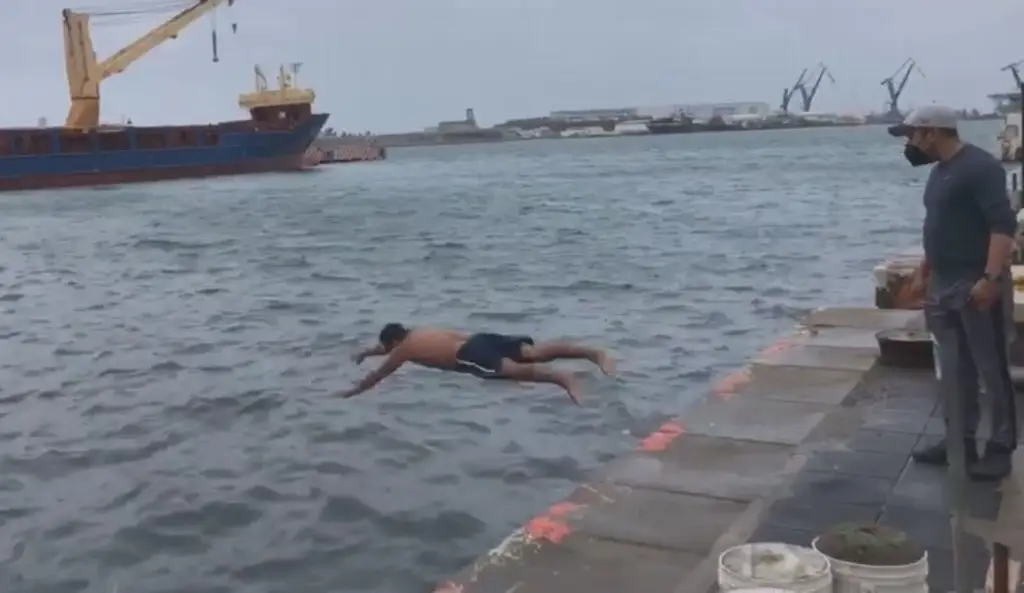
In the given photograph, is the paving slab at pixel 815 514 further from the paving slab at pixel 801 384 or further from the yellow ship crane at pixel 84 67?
the yellow ship crane at pixel 84 67

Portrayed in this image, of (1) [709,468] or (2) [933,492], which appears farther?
(1) [709,468]

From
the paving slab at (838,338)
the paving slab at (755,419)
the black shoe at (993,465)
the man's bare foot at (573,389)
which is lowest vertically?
the man's bare foot at (573,389)

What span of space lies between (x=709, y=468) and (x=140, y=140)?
56276mm

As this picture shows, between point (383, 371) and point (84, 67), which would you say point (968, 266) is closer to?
point (383, 371)

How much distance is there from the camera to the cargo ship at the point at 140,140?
175 ft

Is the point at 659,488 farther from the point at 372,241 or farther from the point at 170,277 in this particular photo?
the point at 372,241

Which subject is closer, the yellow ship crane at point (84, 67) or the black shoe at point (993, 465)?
the black shoe at point (993, 465)

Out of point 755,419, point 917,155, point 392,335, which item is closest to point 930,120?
point 917,155

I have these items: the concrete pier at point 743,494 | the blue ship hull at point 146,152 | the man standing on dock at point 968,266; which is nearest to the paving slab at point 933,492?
the concrete pier at point 743,494

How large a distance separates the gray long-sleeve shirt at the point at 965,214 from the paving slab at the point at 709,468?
1.49m

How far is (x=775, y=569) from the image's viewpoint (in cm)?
352

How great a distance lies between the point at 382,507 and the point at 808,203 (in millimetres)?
31958

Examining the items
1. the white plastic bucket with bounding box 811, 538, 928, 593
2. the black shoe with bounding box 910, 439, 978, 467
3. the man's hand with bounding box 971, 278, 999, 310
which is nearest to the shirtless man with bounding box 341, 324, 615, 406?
the black shoe with bounding box 910, 439, 978, 467

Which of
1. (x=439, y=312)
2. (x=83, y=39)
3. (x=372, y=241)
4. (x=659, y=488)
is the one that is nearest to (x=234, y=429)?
(x=659, y=488)
